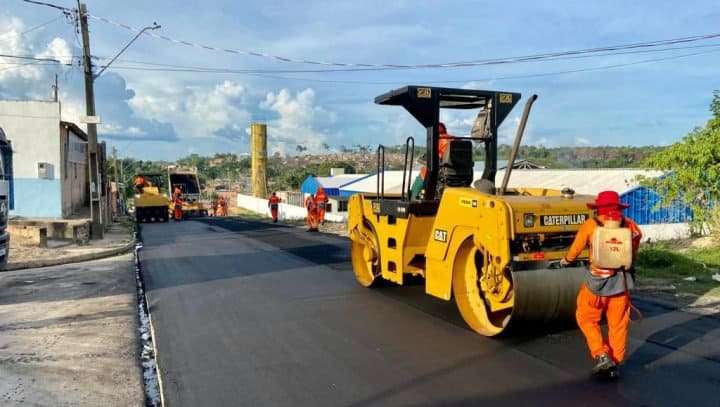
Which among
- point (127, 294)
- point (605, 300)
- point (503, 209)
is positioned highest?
point (503, 209)

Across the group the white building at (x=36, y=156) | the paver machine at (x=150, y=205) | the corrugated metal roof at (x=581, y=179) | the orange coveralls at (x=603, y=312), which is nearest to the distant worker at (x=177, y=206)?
the paver machine at (x=150, y=205)

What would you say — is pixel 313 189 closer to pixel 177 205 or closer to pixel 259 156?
pixel 259 156

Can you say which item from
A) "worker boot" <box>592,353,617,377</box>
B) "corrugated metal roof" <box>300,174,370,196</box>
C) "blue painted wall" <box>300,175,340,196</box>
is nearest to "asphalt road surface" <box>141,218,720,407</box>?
"worker boot" <box>592,353,617,377</box>

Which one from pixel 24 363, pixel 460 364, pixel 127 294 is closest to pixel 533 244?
pixel 460 364

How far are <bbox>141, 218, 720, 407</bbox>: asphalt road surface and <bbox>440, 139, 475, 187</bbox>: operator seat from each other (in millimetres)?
1601

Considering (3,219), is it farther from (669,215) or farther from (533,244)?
(669,215)

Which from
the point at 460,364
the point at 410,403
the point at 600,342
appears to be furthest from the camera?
the point at 460,364

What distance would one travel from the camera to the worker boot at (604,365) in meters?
4.87

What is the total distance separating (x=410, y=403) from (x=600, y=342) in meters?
1.66

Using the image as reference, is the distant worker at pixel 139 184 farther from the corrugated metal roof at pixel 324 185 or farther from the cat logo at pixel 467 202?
the cat logo at pixel 467 202

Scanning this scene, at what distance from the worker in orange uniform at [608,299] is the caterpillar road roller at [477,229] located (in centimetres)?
72

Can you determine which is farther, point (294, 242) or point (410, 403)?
point (294, 242)

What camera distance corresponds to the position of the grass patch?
888cm

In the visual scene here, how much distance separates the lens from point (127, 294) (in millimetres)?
9422
